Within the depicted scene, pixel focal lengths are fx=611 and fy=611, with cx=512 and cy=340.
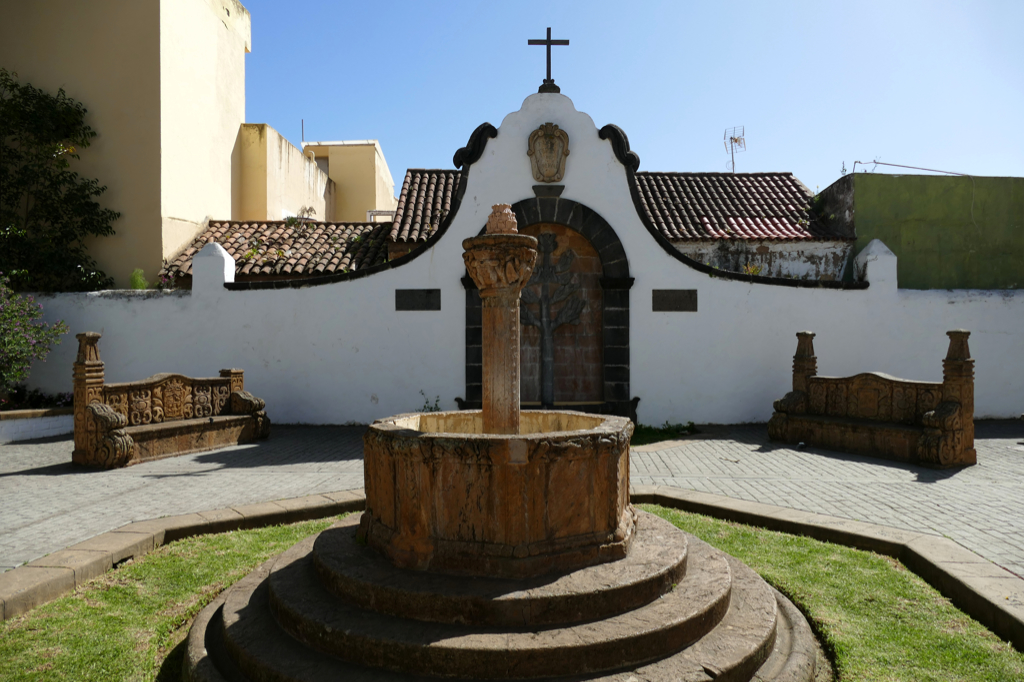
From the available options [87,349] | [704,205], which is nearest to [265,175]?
[87,349]

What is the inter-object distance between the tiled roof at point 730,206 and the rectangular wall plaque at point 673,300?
1832 mm

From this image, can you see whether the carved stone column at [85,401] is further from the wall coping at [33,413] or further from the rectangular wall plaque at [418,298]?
the rectangular wall plaque at [418,298]

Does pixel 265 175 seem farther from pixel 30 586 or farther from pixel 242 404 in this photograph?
pixel 30 586

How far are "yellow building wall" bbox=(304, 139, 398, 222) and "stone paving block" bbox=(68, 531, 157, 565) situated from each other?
17.9 meters

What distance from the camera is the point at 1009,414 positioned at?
1097cm

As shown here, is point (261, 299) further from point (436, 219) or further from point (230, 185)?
point (230, 185)

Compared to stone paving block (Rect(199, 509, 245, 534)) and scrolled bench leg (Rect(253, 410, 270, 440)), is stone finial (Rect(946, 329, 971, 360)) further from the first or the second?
scrolled bench leg (Rect(253, 410, 270, 440))

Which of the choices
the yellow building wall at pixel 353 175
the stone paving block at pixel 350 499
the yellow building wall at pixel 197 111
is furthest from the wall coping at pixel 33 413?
the yellow building wall at pixel 353 175

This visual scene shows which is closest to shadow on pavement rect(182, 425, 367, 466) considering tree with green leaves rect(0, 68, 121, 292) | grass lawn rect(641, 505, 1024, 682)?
grass lawn rect(641, 505, 1024, 682)

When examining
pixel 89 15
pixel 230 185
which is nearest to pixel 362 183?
pixel 230 185

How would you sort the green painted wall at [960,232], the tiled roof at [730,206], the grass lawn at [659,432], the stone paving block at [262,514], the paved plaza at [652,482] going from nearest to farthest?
the paved plaza at [652,482], the stone paving block at [262,514], the grass lawn at [659,432], the tiled roof at [730,206], the green painted wall at [960,232]

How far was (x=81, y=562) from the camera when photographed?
3.88 meters

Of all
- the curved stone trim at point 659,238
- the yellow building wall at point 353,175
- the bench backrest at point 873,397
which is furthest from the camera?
the yellow building wall at point 353,175

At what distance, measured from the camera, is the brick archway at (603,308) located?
1043 cm
